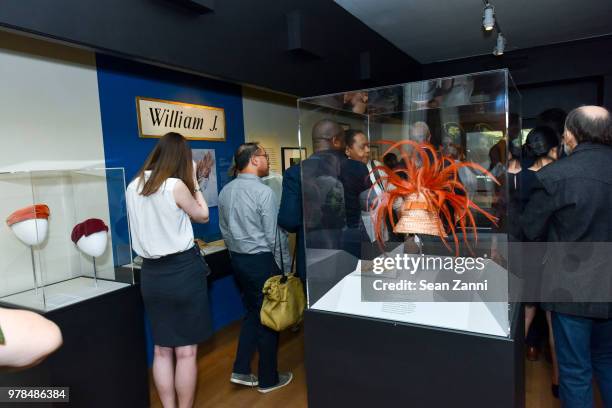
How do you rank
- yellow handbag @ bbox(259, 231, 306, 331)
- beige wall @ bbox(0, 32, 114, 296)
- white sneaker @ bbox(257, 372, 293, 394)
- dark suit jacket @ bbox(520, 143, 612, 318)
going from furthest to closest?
white sneaker @ bbox(257, 372, 293, 394) < yellow handbag @ bbox(259, 231, 306, 331) < beige wall @ bbox(0, 32, 114, 296) < dark suit jacket @ bbox(520, 143, 612, 318)

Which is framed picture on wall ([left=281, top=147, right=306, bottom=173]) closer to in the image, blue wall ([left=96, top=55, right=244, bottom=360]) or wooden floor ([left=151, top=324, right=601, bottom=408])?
blue wall ([left=96, top=55, right=244, bottom=360])

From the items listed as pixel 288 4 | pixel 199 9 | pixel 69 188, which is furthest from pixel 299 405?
pixel 288 4

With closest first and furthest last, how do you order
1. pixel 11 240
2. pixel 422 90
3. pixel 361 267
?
pixel 422 90, pixel 361 267, pixel 11 240

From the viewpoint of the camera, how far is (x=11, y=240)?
1.92 m

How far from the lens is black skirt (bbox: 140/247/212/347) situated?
1836 millimetres

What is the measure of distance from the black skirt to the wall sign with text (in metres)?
1.16

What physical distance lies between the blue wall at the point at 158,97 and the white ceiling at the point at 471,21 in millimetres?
1402

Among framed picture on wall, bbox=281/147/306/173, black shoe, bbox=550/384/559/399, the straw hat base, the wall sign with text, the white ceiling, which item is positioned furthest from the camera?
framed picture on wall, bbox=281/147/306/173

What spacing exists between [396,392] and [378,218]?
611 millimetres

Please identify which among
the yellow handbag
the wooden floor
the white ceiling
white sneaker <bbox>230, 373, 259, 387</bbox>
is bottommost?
the wooden floor

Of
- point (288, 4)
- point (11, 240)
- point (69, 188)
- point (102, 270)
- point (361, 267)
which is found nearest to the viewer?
point (361, 267)

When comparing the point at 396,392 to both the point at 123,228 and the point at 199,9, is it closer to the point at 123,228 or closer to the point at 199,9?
the point at 123,228

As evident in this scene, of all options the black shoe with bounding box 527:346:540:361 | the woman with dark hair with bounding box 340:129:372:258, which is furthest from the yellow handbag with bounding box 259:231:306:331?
the black shoe with bounding box 527:346:540:361

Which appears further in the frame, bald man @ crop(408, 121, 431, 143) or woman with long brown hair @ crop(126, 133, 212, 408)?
woman with long brown hair @ crop(126, 133, 212, 408)
